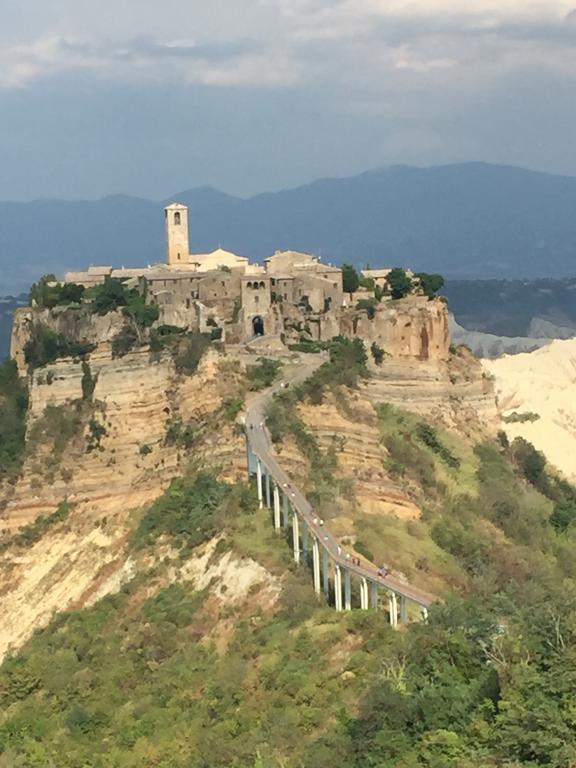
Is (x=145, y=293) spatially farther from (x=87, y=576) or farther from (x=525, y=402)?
(x=525, y=402)

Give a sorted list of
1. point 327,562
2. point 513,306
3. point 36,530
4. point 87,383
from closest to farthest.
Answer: point 327,562, point 36,530, point 87,383, point 513,306

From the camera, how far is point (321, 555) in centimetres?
3081

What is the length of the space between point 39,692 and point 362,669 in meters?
8.94

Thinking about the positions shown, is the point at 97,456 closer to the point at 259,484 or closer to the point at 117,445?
the point at 117,445

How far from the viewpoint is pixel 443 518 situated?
38219mm

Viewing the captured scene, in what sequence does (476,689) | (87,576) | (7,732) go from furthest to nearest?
(87,576) → (7,732) → (476,689)

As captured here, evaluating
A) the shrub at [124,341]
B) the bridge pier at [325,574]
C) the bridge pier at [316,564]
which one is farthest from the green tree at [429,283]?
the bridge pier at [325,574]

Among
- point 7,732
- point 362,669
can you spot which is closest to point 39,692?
point 7,732

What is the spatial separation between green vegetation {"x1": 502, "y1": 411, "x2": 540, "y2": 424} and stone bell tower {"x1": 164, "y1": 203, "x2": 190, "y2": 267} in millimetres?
15740

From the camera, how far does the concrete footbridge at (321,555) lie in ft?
92.7

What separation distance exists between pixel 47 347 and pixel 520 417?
2439 cm

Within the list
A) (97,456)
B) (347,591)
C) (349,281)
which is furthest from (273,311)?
(347,591)

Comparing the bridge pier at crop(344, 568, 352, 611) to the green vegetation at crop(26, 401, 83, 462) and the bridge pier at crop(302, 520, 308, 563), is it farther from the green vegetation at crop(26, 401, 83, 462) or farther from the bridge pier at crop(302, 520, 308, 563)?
Result: the green vegetation at crop(26, 401, 83, 462)

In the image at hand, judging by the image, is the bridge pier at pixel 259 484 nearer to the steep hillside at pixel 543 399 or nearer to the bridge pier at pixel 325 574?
the bridge pier at pixel 325 574
